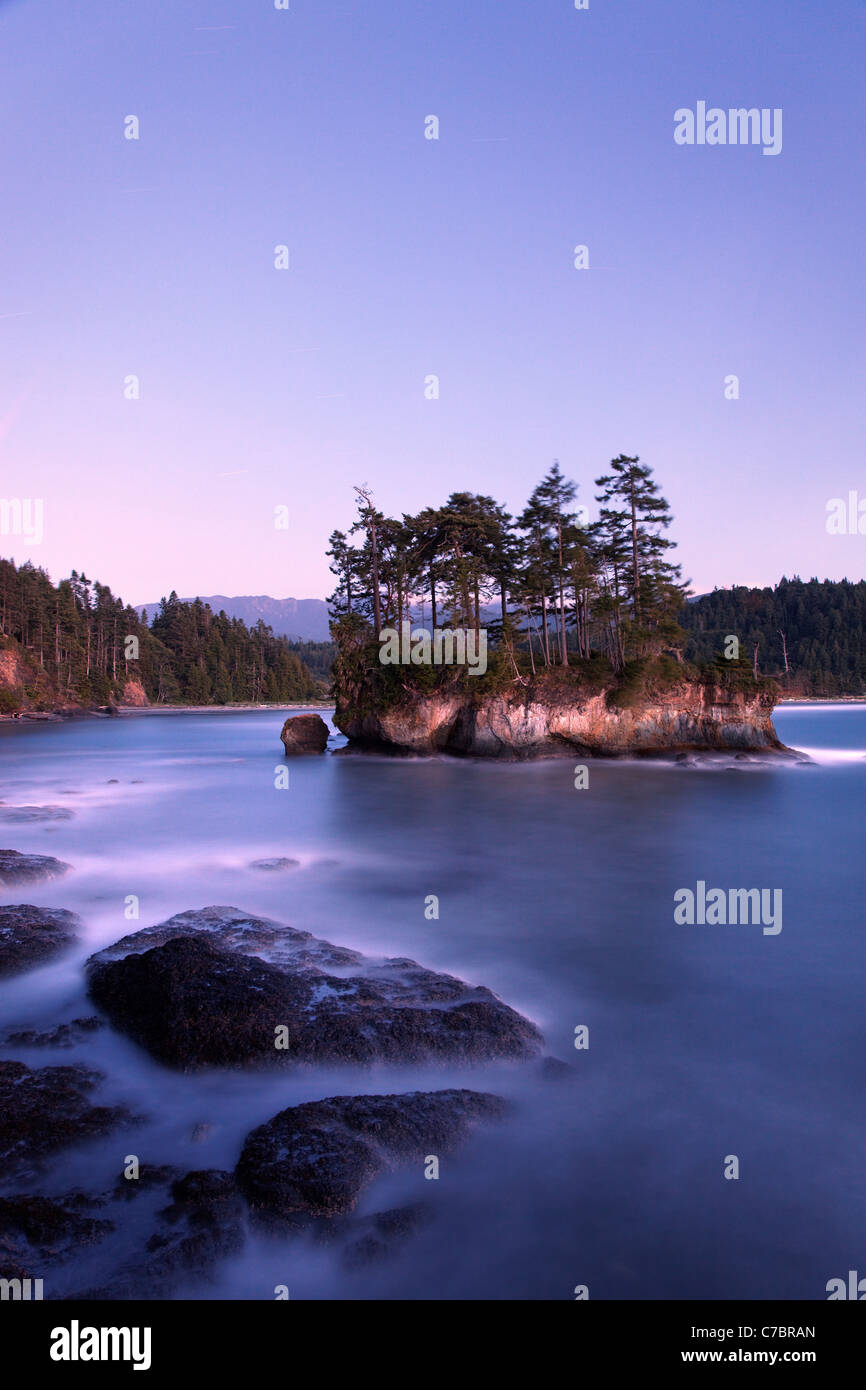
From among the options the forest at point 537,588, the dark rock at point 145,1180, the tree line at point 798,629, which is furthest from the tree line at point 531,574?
the tree line at point 798,629

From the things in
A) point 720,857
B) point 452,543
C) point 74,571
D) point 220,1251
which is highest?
point 74,571

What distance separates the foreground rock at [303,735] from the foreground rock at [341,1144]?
3733 cm

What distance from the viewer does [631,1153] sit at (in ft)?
18.0

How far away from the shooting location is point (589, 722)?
120 feet

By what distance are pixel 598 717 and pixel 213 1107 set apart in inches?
1292

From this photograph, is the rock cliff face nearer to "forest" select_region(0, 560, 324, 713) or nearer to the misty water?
the misty water

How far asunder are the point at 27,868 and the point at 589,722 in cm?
2879

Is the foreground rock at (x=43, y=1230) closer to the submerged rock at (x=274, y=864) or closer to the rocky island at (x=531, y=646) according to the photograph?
the submerged rock at (x=274, y=864)

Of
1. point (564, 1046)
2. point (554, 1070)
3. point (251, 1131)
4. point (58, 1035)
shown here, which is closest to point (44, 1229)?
point (251, 1131)

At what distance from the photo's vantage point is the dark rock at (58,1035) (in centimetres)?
667

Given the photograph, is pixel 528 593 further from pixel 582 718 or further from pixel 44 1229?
pixel 44 1229
